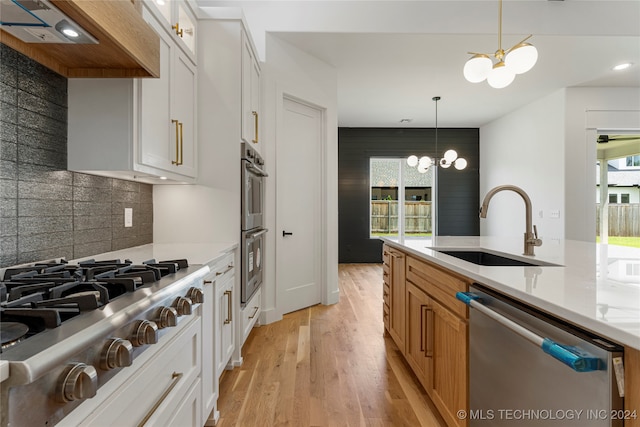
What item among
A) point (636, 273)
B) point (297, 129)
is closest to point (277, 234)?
point (297, 129)

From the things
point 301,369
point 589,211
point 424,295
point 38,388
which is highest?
point 589,211

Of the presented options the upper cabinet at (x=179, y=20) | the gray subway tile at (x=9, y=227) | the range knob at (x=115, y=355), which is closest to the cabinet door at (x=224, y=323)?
the gray subway tile at (x=9, y=227)

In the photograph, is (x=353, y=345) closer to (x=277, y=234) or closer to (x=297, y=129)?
(x=277, y=234)

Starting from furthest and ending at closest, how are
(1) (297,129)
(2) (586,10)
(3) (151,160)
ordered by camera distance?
(1) (297,129) → (2) (586,10) → (3) (151,160)

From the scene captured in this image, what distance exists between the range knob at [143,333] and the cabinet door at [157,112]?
3.33 ft

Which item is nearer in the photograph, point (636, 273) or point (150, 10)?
point (636, 273)

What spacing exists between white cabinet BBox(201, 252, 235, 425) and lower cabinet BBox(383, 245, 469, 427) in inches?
44.1

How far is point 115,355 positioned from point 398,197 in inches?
283

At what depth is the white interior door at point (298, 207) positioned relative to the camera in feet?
12.0

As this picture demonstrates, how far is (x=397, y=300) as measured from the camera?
254cm

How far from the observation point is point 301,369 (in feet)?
7.91

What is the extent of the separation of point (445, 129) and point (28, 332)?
26.2 feet

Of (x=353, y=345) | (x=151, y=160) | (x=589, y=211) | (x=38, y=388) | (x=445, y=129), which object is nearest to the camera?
(x=38, y=388)

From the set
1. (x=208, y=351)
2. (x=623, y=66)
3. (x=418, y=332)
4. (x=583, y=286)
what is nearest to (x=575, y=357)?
(x=583, y=286)
